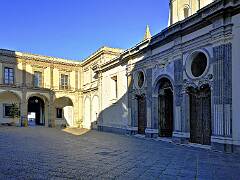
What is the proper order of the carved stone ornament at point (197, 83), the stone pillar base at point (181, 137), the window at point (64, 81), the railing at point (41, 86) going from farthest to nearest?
the window at point (64, 81), the railing at point (41, 86), the stone pillar base at point (181, 137), the carved stone ornament at point (197, 83)

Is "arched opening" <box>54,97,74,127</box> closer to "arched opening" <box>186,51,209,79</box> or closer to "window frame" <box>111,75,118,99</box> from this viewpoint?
"window frame" <box>111,75,118,99</box>

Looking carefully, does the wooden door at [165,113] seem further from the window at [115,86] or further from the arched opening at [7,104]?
the arched opening at [7,104]

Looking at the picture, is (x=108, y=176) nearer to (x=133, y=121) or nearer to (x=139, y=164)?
(x=139, y=164)

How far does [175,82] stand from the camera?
522 inches

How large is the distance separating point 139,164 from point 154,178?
1.69 m

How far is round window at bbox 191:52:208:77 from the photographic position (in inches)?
478

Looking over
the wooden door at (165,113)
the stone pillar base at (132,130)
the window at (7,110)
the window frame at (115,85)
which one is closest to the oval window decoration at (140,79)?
the wooden door at (165,113)

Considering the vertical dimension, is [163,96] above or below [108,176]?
above

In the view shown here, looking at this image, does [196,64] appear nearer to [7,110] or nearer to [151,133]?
[151,133]

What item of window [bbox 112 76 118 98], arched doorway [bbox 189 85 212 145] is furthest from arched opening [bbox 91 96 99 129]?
arched doorway [bbox 189 85 212 145]

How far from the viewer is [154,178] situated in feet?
19.5

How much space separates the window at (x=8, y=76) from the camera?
27516mm

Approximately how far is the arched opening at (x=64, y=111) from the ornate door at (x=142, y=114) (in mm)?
16149

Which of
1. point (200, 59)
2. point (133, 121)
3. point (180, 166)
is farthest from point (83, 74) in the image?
point (180, 166)
